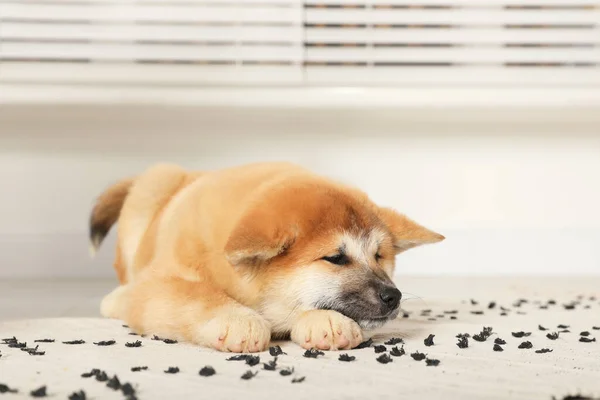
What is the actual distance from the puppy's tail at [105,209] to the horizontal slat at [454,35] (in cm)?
113

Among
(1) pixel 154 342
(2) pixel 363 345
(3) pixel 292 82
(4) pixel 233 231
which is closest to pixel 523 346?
(2) pixel 363 345

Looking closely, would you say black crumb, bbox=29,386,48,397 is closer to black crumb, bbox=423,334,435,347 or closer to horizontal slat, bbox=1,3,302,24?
black crumb, bbox=423,334,435,347

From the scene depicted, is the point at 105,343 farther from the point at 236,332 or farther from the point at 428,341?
the point at 428,341

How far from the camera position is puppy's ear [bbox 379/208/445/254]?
1356mm

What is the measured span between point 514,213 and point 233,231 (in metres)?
1.90

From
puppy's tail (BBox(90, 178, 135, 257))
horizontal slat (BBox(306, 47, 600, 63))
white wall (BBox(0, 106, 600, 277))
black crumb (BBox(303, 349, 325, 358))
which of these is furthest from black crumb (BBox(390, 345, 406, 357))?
horizontal slat (BBox(306, 47, 600, 63))

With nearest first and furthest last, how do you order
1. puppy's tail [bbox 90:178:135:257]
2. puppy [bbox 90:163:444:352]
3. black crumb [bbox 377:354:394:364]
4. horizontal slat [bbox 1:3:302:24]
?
black crumb [bbox 377:354:394:364]
puppy [bbox 90:163:444:352]
puppy's tail [bbox 90:178:135:257]
horizontal slat [bbox 1:3:302:24]

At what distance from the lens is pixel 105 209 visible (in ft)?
6.25

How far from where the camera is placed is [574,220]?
281 centimetres

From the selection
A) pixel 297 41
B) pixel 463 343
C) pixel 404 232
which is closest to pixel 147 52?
pixel 297 41

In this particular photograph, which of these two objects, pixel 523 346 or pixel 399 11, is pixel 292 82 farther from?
pixel 523 346

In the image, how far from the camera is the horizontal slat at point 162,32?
2.65m

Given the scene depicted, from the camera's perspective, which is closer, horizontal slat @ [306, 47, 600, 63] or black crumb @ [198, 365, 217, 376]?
black crumb @ [198, 365, 217, 376]

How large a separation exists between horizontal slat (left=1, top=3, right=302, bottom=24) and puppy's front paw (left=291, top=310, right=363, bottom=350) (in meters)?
1.75
